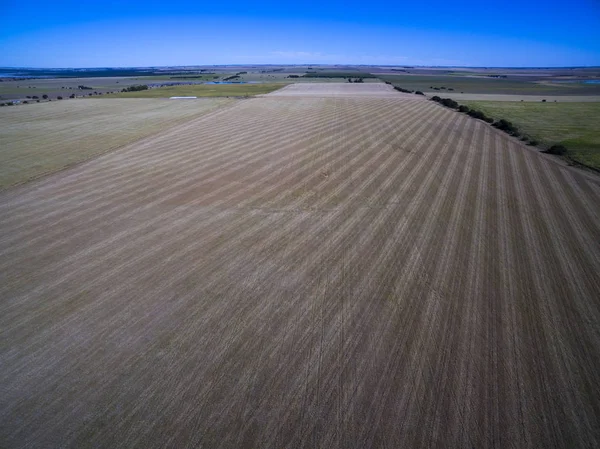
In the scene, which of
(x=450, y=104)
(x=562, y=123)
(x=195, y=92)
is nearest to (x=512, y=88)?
(x=450, y=104)

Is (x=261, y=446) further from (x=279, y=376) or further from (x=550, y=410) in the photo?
(x=550, y=410)

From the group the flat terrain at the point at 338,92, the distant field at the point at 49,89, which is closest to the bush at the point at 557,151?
the flat terrain at the point at 338,92

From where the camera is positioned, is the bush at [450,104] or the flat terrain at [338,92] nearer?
the bush at [450,104]

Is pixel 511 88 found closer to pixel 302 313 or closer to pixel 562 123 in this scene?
pixel 562 123

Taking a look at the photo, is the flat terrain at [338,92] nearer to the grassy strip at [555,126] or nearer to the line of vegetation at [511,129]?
the grassy strip at [555,126]

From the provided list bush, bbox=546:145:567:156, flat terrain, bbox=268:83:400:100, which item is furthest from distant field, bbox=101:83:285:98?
bush, bbox=546:145:567:156

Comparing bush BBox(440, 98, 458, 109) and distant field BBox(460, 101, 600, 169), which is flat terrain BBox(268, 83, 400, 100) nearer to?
bush BBox(440, 98, 458, 109)
